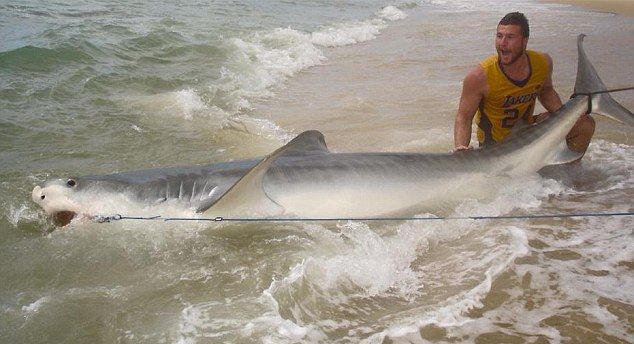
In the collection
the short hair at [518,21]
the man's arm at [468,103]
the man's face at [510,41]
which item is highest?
the short hair at [518,21]

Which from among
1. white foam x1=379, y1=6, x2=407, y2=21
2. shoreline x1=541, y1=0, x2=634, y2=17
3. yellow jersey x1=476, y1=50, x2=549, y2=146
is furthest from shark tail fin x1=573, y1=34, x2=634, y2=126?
shoreline x1=541, y1=0, x2=634, y2=17

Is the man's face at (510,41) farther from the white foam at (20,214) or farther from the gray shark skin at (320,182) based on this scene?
the white foam at (20,214)

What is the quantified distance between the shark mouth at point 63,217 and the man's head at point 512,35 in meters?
3.43

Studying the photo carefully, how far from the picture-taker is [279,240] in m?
3.58

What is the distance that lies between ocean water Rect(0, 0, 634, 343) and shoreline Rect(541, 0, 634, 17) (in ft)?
49.9

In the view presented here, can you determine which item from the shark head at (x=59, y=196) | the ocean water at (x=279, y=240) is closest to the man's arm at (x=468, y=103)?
the ocean water at (x=279, y=240)

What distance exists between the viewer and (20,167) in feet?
15.9

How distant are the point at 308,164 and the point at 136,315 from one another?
1.54 metres

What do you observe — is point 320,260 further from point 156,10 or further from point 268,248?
point 156,10

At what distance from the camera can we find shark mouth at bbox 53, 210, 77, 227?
3580 millimetres

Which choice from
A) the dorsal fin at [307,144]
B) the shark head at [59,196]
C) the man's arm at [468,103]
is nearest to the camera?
the shark head at [59,196]

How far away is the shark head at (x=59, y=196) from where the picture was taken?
3527mm

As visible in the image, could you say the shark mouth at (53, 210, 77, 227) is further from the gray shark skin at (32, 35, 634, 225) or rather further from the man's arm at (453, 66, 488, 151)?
the man's arm at (453, 66, 488, 151)

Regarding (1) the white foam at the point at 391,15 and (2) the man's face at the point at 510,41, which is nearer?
(2) the man's face at the point at 510,41
